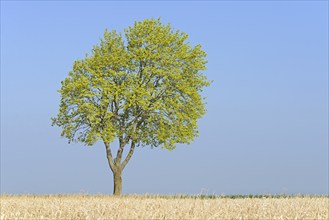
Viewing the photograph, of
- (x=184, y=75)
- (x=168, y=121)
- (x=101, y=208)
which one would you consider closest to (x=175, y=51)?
(x=184, y=75)

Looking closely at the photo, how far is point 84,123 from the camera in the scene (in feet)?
137

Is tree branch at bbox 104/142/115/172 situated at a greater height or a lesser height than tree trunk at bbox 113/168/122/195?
greater

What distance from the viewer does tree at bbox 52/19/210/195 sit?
133 ft

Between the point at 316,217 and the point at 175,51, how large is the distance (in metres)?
31.8

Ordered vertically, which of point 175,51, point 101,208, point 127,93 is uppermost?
point 175,51

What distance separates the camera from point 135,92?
40.2 m

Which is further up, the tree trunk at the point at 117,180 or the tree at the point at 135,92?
the tree at the point at 135,92

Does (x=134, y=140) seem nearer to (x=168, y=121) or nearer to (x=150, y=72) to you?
(x=168, y=121)

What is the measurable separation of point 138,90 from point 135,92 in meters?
0.56

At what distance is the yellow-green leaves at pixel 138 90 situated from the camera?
40.5 meters

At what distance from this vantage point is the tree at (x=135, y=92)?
4059cm

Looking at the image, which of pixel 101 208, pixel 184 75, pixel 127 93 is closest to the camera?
pixel 101 208

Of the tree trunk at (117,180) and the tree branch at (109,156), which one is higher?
the tree branch at (109,156)

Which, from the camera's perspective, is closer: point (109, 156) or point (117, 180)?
point (117, 180)
